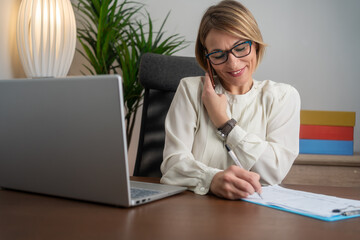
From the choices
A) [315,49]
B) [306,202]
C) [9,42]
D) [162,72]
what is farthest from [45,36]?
[315,49]

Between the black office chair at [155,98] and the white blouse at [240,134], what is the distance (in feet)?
0.93

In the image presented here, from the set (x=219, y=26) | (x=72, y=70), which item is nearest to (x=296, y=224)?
(x=219, y=26)

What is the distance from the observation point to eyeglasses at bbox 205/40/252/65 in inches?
53.9

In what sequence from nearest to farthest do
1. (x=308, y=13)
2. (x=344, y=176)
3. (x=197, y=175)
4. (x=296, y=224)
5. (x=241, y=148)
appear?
1. (x=296, y=224)
2. (x=197, y=175)
3. (x=241, y=148)
4. (x=344, y=176)
5. (x=308, y=13)

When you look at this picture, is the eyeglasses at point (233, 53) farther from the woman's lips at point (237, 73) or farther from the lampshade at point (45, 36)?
the lampshade at point (45, 36)

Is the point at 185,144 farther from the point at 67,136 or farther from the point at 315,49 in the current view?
the point at 315,49

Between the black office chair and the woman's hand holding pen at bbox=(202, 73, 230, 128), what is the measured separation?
40 centimetres

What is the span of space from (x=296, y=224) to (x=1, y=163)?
0.68 meters

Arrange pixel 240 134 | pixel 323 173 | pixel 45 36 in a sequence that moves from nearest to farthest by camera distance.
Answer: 1. pixel 240 134
2. pixel 45 36
3. pixel 323 173

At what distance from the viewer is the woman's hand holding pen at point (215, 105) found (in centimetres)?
136

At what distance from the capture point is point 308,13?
278 centimetres

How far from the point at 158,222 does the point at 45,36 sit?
146 cm

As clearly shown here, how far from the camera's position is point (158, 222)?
2.57 ft

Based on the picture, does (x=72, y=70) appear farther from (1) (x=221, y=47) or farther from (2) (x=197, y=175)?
(2) (x=197, y=175)
